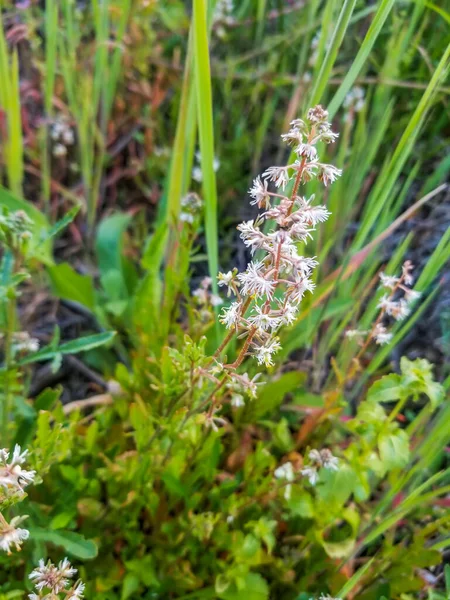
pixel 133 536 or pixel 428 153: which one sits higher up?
pixel 428 153

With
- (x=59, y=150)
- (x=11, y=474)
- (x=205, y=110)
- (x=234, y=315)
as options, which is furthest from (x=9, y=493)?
(x=59, y=150)

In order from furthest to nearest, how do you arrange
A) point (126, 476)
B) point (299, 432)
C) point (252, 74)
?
point (252, 74) → point (299, 432) → point (126, 476)

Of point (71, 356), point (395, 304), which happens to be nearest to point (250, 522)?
point (395, 304)

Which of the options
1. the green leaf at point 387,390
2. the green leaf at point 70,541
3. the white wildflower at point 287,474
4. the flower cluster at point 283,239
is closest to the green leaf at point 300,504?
the white wildflower at point 287,474

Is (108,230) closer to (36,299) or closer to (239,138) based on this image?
(36,299)

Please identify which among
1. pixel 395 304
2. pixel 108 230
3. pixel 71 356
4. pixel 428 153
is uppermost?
pixel 428 153

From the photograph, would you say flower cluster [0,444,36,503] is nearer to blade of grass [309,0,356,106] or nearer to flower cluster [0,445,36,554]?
flower cluster [0,445,36,554]
